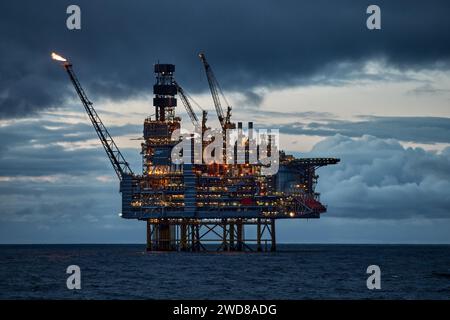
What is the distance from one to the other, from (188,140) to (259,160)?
13302mm

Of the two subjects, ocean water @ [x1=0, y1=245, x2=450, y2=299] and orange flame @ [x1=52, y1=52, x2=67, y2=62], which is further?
orange flame @ [x1=52, y1=52, x2=67, y2=62]

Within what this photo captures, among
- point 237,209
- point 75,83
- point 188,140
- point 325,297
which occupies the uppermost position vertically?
point 75,83

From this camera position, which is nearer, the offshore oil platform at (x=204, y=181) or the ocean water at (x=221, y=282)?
the ocean water at (x=221, y=282)

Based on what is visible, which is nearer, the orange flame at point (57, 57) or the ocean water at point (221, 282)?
the ocean water at point (221, 282)

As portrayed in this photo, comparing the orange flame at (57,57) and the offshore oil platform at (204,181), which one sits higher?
the orange flame at (57,57)

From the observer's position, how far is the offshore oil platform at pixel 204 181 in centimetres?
16862

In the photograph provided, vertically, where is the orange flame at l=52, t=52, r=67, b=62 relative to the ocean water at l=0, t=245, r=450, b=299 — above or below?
above

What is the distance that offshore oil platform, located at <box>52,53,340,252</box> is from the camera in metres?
169

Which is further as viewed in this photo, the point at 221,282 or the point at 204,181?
the point at 204,181

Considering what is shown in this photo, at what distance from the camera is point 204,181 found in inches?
6654
